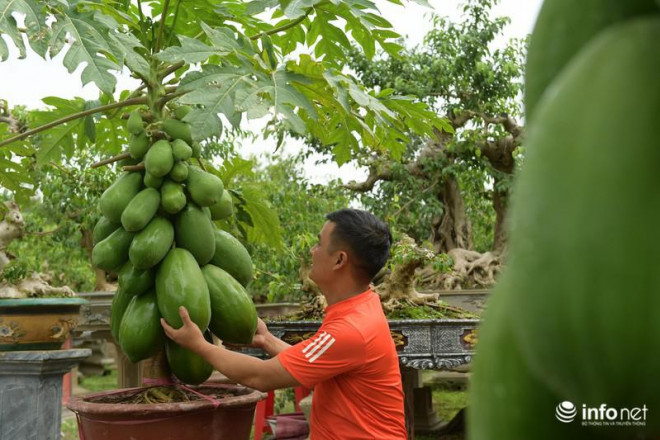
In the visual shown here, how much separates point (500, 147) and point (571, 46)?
9.72m

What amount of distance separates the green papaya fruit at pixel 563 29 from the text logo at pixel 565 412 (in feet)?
0.39

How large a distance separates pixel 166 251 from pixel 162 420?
47cm

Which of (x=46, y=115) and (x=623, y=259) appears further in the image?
(x=46, y=115)

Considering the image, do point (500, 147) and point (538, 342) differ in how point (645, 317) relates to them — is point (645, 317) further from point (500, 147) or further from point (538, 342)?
point (500, 147)

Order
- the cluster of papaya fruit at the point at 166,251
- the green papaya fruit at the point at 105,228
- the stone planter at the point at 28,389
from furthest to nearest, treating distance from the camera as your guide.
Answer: the stone planter at the point at 28,389
the green papaya fruit at the point at 105,228
the cluster of papaya fruit at the point at 166,251

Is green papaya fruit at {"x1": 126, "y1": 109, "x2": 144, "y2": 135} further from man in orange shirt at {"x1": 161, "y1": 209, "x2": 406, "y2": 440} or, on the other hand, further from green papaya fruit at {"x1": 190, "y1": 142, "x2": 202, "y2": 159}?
man in orange shirt at {"x1": 161, "y1": 209, "x2": 406, "y2": 440}

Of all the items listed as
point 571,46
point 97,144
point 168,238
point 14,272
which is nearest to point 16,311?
point 14,272

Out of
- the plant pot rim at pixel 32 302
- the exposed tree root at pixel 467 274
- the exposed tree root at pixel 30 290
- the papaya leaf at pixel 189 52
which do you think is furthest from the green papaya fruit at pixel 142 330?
the exposed tree root at pixel 467 274

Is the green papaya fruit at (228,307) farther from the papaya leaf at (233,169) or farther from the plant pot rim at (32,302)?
the plant pot rim at (32,302)

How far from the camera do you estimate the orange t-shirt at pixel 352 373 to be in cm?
216

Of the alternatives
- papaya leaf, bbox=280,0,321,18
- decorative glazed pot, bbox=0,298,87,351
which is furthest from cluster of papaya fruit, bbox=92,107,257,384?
decorative glazed pot, bbox=0,298,87,351

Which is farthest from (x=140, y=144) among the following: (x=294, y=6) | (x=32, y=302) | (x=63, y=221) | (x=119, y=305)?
(x=63, y=221)

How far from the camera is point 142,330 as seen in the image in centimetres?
202

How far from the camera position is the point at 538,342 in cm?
23
